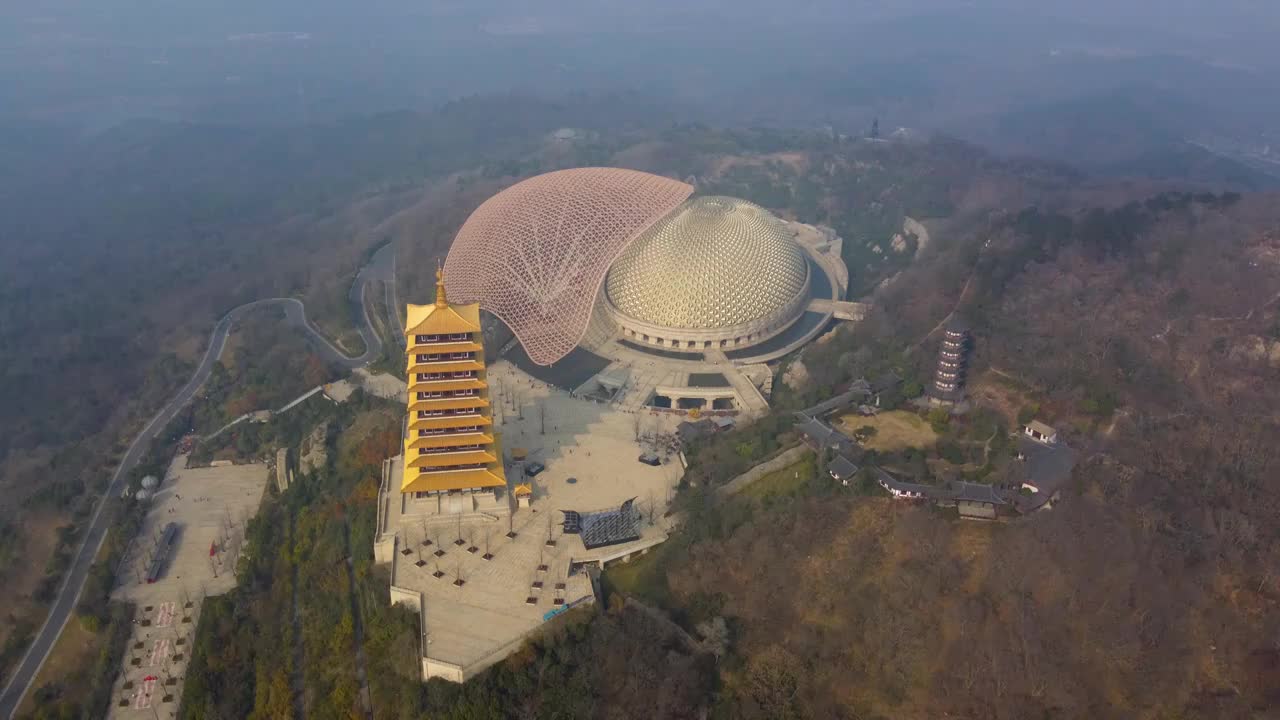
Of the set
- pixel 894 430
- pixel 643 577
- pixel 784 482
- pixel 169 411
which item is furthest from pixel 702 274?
pixel 169 411

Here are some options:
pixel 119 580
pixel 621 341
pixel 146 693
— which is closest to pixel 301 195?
pixel 621 341

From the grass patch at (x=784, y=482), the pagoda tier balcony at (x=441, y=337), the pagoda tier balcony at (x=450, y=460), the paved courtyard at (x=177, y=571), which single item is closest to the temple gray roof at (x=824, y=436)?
the grass patch at (x=784, y=482)

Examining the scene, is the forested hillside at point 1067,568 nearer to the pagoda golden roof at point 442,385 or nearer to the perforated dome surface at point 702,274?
the pagoda golden roof at point 442,385

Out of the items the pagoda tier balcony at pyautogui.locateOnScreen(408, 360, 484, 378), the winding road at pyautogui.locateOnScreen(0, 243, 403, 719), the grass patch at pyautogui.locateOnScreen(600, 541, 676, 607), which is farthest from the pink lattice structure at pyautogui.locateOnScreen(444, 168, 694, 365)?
the grass patch at pyautogui.locateOnScreen(600, 541, 676, 607)

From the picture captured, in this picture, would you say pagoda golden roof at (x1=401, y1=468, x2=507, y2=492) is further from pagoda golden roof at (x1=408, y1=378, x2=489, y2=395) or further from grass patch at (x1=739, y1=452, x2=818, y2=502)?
grass patch at (x1=739, y1=452, x2=818, y2=502)

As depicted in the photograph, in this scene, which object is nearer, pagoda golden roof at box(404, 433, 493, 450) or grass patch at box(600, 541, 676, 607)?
grass patch at box(600, 541, 676, 607)

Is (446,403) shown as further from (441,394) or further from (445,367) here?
(445,367)
